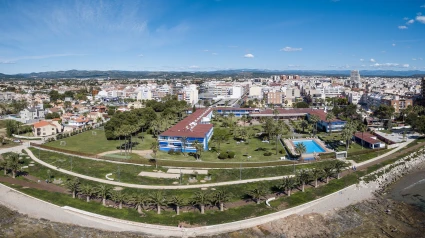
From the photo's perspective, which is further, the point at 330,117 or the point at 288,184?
the point at 330,117

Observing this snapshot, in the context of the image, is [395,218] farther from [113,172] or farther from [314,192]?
[113,172]

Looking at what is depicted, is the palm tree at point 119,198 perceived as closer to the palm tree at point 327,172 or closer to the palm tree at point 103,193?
the palm tree at point 103,193

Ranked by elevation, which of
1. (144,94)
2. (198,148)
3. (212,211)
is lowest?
(212,211)

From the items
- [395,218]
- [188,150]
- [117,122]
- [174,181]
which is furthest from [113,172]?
[395,218]

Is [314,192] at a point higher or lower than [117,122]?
lower

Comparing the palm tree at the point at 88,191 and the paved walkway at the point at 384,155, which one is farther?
the paved walkway at the point at 384,155

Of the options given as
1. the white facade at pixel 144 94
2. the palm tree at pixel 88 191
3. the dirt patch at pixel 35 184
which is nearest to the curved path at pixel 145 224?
the dirt patch at pixel 35 184

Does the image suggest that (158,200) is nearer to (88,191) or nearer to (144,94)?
(88,191)

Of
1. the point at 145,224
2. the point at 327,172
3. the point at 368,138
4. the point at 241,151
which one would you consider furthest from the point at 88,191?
the point at 368,138

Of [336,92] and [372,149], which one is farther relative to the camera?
[336,92]
